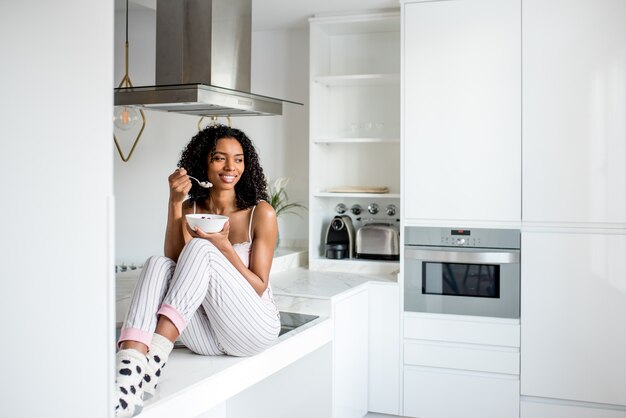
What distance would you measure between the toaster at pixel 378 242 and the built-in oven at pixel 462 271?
27cm

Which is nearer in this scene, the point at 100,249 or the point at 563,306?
the point at 100,249

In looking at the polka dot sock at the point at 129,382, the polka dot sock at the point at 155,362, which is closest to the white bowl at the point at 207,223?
the polka dot sock at the point at 155,362

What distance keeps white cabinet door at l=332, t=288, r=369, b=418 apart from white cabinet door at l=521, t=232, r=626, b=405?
31.1 inches

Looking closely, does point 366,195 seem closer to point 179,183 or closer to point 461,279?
point 461,279

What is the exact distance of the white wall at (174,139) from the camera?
426 cm

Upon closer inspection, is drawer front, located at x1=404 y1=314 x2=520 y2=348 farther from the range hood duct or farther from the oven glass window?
the range hood duct

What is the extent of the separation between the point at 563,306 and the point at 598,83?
107cm

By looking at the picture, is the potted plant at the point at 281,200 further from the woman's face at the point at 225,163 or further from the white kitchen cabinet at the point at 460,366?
the woman's face at the point at 225,163

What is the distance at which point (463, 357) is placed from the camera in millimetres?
3402

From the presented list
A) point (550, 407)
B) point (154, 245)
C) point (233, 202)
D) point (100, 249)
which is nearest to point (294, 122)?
point (154, 245)

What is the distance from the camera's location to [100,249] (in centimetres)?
138

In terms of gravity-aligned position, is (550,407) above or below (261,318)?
below

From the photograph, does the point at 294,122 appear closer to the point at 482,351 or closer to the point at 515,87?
the point at 515,87

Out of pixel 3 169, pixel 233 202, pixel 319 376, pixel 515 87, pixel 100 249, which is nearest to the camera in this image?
pixel 3 169
